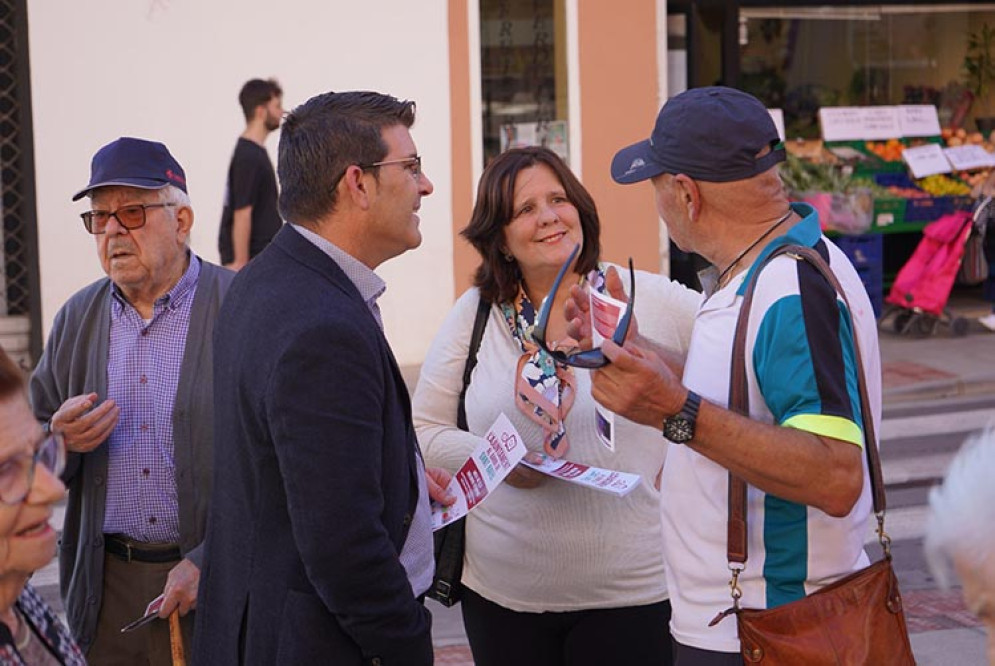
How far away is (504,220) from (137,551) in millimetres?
1402

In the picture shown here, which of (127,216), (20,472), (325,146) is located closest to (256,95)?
(127,216)

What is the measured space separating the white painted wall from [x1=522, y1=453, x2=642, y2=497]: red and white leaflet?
7.84 meters

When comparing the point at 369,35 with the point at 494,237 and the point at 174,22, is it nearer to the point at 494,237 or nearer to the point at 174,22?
the point at 174,22

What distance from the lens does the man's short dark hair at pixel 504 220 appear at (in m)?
3.98

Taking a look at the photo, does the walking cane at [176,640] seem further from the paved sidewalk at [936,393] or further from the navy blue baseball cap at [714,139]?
the paved sidewalk at [936,393]

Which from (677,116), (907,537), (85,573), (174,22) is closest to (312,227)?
(677,116)

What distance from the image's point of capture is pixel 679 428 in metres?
2.62

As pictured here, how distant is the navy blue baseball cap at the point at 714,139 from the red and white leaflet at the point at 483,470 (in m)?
0.85

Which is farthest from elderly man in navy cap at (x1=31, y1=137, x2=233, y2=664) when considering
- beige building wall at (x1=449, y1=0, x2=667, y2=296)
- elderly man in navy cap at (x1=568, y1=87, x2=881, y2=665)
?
beige building wall at (x1=449, y1=0, x2=667, y2=296)

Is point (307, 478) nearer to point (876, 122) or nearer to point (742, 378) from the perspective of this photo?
point (742, 378)

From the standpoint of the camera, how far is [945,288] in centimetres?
1250

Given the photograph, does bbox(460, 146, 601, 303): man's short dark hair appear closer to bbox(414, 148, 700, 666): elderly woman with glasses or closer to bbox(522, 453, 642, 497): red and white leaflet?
bbox(414, 148, 700, 666): elderly woman with glasses

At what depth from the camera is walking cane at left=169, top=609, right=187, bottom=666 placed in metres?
3.51

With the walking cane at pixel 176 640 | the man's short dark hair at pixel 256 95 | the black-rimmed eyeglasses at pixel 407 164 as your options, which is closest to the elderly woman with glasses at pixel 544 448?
the black-rimmed eyeglasses at pixel 407 164
